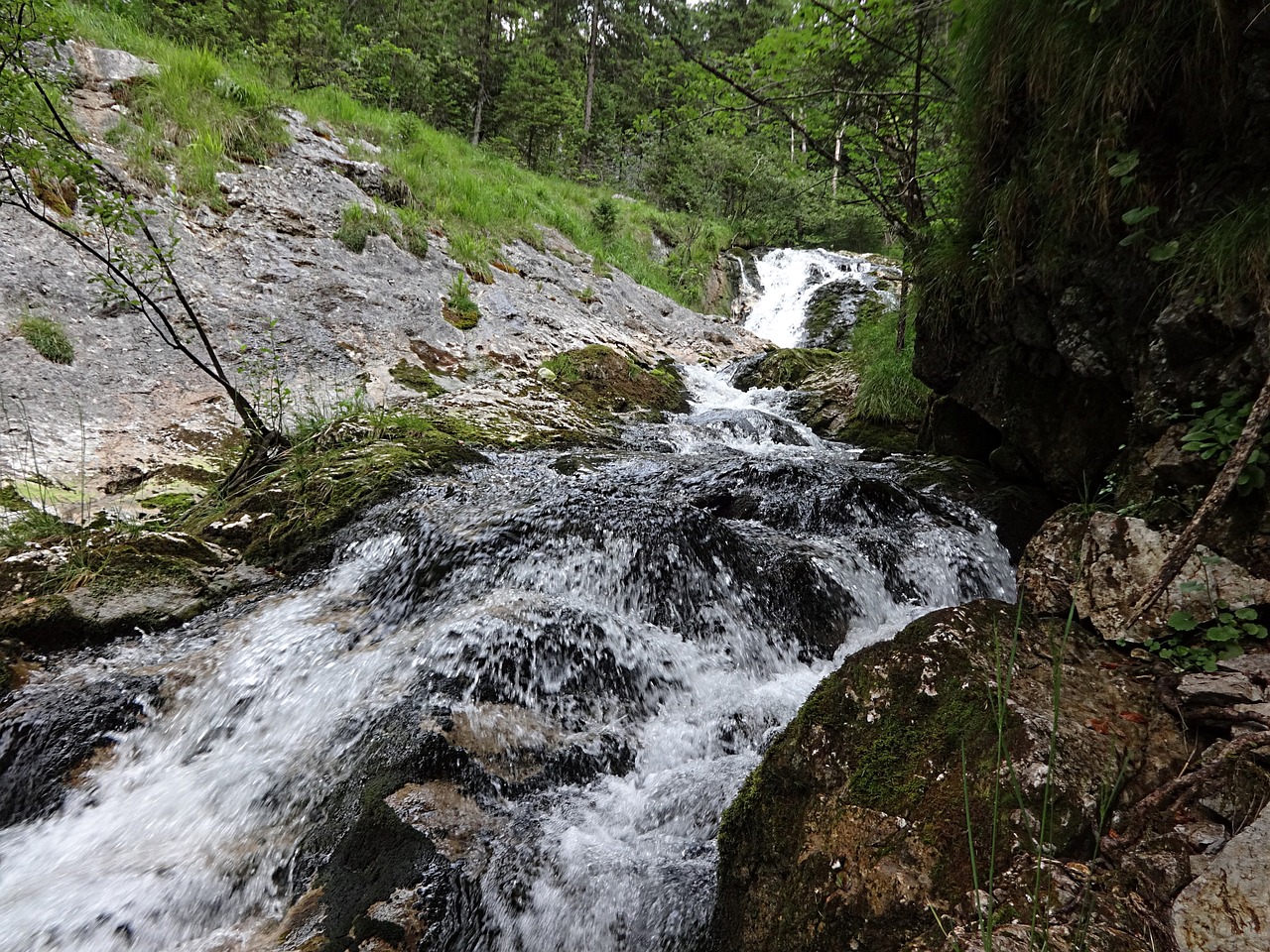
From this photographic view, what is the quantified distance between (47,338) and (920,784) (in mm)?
6623

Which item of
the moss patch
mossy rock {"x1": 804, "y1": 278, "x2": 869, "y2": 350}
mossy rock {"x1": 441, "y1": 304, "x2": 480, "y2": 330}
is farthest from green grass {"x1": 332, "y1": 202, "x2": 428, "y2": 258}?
mossy rock {"x1": 804, "y1": 278, "x2": 869, "y2": 350}

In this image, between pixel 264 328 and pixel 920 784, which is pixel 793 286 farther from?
pixel 920 784

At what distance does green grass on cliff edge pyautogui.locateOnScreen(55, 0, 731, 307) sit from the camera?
686cm

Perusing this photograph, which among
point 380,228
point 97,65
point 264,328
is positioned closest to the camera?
point 264,328

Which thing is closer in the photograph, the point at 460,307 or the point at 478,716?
the point at 478,716

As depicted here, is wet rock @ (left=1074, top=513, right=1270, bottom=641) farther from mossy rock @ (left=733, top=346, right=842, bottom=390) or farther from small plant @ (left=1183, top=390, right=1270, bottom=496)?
mossy rock @ (left=733, top=346, right=842, bottom=390)

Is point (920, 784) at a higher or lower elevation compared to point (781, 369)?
lower

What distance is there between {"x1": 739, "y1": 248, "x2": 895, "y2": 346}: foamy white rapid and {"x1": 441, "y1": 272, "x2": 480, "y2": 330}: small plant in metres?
9.43

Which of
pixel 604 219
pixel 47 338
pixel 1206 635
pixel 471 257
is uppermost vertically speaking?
pixel 604 219

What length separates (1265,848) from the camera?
1180 mm

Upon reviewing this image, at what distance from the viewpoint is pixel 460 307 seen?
773 cm

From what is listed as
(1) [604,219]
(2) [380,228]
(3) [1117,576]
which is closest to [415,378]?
(2) [380,228]

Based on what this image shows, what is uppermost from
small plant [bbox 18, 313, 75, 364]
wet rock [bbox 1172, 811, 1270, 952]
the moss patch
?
small plant [bbox 18, 313, 75, 364]

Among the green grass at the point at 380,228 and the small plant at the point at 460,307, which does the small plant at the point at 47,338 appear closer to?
the green grass at the point at 380,228
